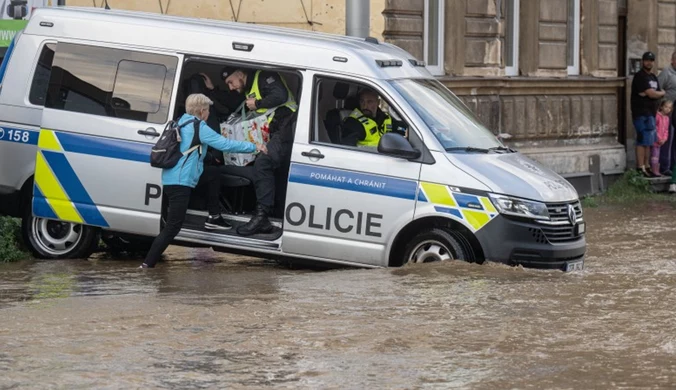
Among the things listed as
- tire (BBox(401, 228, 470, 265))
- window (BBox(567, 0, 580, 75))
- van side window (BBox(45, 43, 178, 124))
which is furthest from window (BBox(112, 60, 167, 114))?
window (BBox(567, 0, 580, 75))

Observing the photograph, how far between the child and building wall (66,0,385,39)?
5980mm

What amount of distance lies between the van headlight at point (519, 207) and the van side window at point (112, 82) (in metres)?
2.78

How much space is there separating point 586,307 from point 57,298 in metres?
3.49

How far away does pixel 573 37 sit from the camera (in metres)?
23.9

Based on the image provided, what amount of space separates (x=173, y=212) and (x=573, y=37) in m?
13.4

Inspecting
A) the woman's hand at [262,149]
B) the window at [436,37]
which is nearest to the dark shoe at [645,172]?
the window at [436,37]

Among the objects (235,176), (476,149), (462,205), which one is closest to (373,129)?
(476,149)

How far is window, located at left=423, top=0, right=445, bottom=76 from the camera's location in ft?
67.3

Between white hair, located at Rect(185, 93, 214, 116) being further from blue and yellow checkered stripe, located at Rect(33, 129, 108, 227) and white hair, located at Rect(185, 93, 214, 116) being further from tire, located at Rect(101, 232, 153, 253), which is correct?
tire, located at Rect(101, 232, 153, 253)

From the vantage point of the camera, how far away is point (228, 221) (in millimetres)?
12039

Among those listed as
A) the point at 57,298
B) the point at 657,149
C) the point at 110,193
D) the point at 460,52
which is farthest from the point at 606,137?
the point at 57,298

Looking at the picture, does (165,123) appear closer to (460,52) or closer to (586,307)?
(586,307)

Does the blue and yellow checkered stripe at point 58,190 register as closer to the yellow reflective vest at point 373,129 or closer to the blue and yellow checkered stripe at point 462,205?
the yellow reflective vest at point 373,129

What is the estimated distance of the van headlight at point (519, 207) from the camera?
1110 cm
